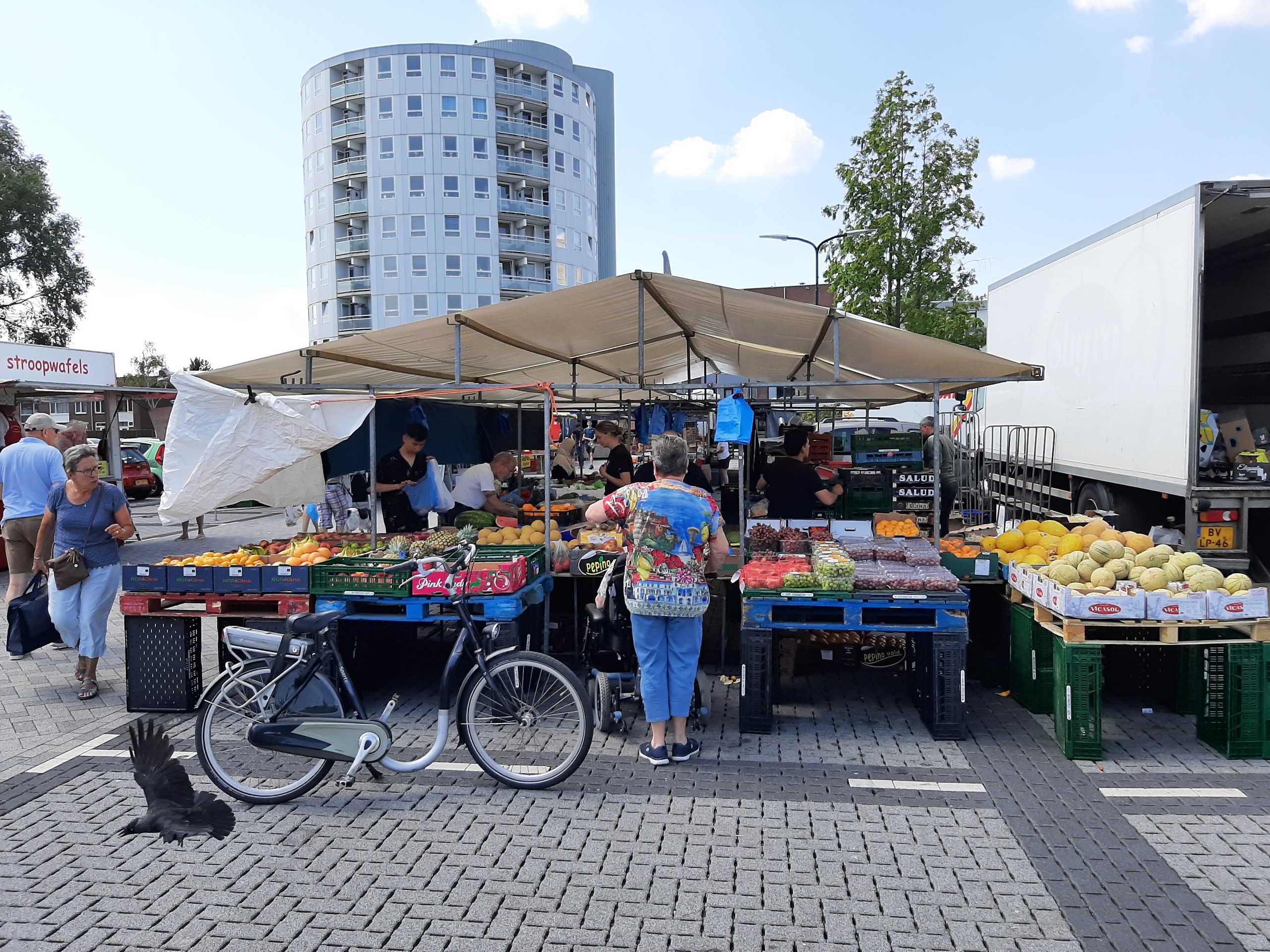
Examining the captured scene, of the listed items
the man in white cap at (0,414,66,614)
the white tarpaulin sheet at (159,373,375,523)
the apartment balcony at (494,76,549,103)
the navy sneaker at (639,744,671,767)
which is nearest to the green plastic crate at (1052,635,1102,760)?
the navy sneaker at (639,744,671,767)

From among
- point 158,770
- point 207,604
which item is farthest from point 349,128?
point 158,770

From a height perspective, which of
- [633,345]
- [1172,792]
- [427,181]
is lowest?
[1172,792]

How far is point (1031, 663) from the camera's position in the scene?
606 centimetres

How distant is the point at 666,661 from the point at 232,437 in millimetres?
3486

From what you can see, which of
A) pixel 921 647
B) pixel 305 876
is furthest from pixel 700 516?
pixel 305 876

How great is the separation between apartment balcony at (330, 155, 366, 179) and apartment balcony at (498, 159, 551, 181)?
Answer: 989cm

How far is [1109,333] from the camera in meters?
9.17

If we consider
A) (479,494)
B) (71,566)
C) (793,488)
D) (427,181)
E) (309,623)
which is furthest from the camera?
(427,181)

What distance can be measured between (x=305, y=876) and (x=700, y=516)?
2.63 m

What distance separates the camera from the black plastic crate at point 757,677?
566 cm

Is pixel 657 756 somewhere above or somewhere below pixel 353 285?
below

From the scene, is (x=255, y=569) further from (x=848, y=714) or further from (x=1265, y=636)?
(x=1265, y=636)

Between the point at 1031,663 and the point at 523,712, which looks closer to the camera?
the point at 523,712

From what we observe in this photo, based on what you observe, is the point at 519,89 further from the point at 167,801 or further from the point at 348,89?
the point at 167,801
